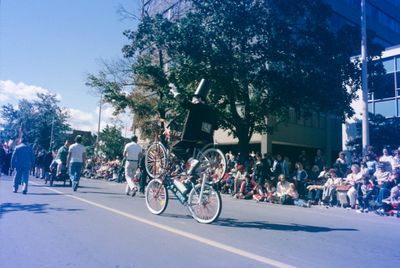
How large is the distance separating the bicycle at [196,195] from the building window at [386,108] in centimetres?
2034

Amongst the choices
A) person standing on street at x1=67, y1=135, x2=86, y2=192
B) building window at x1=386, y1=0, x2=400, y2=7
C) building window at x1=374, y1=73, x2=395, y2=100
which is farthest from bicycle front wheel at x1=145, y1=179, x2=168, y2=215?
building window at x1=386, y1=0, x2=400, y2=7

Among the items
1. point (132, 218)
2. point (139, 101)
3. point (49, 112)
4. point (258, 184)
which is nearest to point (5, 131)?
point (49, 112)

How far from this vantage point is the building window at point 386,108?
76.3ft

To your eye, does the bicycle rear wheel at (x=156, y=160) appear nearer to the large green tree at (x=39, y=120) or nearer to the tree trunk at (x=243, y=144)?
the tree trunk at (x=243, y=144)

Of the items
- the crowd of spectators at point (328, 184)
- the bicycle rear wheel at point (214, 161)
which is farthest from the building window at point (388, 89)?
the bicycle rear wheel at point (214, 161)

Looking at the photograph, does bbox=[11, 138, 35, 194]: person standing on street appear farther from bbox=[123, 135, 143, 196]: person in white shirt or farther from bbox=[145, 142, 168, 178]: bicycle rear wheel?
bbox=[145, 142, 168, 178]: bicycle rear wheel

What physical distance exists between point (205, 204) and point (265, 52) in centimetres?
1294

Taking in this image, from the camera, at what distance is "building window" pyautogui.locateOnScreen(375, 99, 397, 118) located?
23266 millimetres

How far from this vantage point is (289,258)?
4.74m

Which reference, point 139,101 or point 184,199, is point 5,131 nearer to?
point 139,101

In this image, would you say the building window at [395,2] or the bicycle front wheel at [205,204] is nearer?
the bicycle front wheel at [205,204]

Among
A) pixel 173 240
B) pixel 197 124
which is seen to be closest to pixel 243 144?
pixel 197 124

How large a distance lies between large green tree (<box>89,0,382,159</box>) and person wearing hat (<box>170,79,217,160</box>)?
35.3 ft

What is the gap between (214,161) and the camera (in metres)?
7.42
